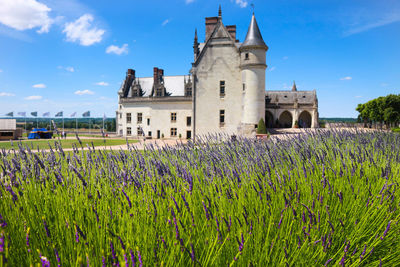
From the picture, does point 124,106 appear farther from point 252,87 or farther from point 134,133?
point 252,87

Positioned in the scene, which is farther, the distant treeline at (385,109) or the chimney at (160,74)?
the distant treeline at (385,109)

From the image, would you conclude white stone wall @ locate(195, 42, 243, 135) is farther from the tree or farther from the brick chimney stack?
the brick chimney stack

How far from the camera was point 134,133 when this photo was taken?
1818 inches

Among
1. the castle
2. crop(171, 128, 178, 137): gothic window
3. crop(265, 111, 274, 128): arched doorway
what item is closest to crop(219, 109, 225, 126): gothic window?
the castle

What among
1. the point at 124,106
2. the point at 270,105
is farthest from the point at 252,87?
the point at 124,106

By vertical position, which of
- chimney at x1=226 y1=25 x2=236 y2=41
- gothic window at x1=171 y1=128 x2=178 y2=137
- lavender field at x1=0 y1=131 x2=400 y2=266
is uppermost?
chimney at x1=226 y1=25 x2=236 y2=41

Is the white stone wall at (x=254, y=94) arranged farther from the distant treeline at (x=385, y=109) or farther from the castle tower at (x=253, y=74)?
the distant treeline at (x=385, y=109)

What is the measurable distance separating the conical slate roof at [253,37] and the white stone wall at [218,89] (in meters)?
2.18

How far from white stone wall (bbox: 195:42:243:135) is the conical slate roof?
7.15 feet

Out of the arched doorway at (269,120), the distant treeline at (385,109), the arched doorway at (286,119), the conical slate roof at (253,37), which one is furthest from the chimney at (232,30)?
the distant treeline at (385,109)

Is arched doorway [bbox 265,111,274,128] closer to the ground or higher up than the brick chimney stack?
closer to the ground

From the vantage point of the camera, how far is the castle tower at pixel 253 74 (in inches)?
1182

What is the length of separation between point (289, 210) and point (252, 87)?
29.5 m

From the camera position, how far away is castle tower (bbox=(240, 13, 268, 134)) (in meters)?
30.0
